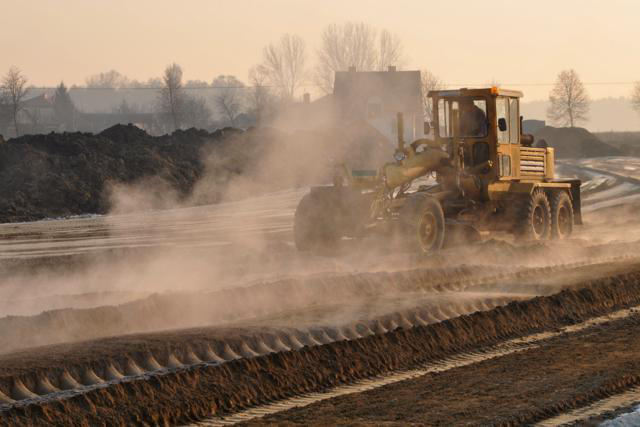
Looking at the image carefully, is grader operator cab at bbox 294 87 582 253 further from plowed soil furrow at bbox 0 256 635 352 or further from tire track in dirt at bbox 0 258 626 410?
tire track in dirt at bbox 0 258 626 410

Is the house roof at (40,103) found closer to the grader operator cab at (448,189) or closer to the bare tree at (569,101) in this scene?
the bare tree at (569,101)

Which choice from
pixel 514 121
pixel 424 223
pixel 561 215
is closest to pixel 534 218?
pixel 561 215

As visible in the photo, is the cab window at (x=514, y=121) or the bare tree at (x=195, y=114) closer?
the cab window at (x=514, y=121)

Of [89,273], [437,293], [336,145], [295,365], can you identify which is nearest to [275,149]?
[336,145]

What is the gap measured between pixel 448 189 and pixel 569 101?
9180 cm

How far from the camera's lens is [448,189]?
61.9 feet

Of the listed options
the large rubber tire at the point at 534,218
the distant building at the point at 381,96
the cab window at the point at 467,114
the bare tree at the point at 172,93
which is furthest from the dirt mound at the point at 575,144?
the cab window at the point at 467,114

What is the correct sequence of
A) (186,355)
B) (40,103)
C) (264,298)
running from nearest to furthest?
1. (186,355)
2. (264,298)
3. (40,103)

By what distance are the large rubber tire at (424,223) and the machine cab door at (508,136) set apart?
6.93 feet

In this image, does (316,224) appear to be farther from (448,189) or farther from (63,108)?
(63,108)

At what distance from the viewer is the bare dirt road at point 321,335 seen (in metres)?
8.14

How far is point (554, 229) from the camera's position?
20562 mm

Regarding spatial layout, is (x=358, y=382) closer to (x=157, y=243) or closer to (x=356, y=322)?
(x=356, y=322)

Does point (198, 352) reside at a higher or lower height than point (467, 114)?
lower
